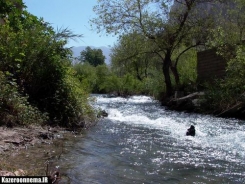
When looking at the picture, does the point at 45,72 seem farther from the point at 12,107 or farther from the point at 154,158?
the point at 154,158

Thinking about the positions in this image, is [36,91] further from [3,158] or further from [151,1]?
[151,1]

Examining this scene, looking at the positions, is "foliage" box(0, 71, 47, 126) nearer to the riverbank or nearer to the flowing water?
the riverbank

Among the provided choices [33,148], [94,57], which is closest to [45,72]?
[33,148]

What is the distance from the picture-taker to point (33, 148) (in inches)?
241

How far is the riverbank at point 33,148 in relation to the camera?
4.76 meters

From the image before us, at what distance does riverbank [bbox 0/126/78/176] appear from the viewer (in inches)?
187

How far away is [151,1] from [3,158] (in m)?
20.8

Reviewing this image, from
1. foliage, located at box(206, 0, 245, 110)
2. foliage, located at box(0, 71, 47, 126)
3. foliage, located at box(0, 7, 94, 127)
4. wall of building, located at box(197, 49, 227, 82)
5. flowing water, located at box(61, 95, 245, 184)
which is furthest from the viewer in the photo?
wall of building, located at box(197, 49, 227, 82)

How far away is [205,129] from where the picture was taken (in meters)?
10.3

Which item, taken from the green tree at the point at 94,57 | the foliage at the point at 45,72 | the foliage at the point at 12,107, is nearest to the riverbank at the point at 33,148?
the foliage at the point at 12,107

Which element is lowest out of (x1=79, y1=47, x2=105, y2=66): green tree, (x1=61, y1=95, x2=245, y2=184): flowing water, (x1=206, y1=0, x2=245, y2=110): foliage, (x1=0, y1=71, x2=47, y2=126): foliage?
(x1=61, y1=95, x2=245, y2=184): flowing water

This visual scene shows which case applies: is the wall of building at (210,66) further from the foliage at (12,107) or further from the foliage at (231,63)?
the foliage at (12,107)

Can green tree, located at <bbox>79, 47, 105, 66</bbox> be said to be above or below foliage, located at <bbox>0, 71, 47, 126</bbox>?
above

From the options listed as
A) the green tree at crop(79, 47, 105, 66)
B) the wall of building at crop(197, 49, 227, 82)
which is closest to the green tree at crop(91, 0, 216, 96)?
the wall of building at crop(197, 49, 227, 82)
